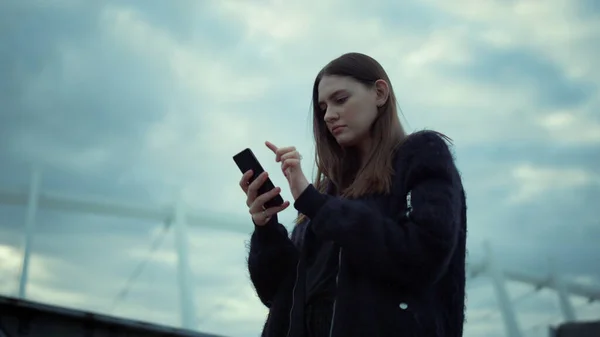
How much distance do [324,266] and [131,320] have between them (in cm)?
397

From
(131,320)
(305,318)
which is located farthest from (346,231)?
(131,320)

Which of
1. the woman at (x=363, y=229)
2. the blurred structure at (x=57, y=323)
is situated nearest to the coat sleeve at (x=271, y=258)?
the woman at (x=363, y=229)

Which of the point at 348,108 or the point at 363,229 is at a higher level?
the point at 348,108

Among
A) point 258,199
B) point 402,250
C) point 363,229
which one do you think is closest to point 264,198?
point 258,199

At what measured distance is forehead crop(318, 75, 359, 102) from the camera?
211 cm

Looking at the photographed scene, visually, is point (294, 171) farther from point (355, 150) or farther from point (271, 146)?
point (355, 150)

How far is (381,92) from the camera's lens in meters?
2.17

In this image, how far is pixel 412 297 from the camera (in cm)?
175

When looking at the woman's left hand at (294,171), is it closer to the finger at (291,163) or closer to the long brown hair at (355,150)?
the finger at (291,163)

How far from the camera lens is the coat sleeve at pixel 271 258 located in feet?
7.18

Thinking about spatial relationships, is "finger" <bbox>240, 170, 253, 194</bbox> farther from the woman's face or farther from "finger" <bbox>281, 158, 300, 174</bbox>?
the woman's face

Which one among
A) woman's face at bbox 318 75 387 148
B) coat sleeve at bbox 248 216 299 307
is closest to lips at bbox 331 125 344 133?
woman's face at bbox 318 75 387 148

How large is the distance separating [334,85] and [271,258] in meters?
0.66

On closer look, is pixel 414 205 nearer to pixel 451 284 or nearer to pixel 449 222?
pixel 449 222
